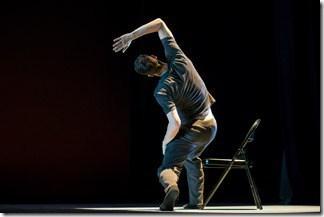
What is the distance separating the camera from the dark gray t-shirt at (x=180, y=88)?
474 centimetres

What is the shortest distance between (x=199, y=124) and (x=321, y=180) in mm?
1648

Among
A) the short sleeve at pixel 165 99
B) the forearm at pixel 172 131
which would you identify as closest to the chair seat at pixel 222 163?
the forearm at pixel 172 131

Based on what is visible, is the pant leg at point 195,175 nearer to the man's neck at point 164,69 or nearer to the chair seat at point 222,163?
the chair seat at point 222,163

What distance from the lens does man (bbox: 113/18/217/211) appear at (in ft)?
15.4

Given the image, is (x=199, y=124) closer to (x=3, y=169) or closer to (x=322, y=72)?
(x=322, y=72)

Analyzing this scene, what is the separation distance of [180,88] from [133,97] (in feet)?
6.80

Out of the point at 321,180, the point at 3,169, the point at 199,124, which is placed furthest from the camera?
the point at 3,169

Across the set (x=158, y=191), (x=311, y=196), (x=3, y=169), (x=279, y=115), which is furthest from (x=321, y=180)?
(x=3, y=169)

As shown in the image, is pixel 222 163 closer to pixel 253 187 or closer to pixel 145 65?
pixel 253 187

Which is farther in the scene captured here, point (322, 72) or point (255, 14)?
point (255, 14)

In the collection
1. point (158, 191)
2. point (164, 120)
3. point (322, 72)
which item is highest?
point (322, 72)

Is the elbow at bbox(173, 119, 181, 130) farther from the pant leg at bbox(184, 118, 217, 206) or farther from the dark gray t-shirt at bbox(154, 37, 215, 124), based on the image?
the pant leg at bbox(184, 118, 217, 206)

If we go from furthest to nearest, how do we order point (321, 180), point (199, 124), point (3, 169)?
point (3, 169)
point (321, 180)
point (199, 124)

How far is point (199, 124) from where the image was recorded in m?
4.89
